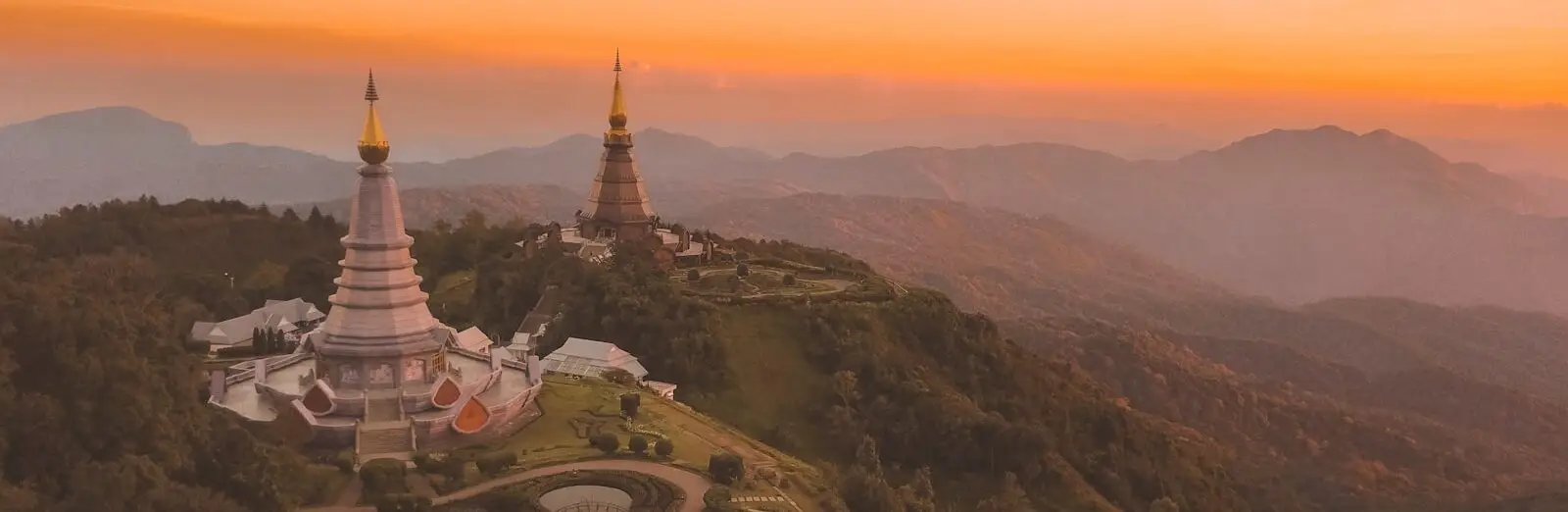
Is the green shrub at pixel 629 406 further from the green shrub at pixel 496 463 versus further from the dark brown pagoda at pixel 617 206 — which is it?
the dark brown pagoda at pixel 617 206

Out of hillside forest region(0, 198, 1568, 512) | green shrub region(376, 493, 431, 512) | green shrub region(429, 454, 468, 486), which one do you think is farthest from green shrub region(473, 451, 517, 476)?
hillside forest region(0, 198, 1568, 512)

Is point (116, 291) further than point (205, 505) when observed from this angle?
Yes

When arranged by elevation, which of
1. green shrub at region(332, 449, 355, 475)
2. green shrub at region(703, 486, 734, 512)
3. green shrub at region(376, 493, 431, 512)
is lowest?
green shrub at region(703, 486, 734, 512)

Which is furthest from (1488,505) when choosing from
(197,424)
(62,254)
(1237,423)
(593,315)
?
(62,254)

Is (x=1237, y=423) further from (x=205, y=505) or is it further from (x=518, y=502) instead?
(x=205, y=505)

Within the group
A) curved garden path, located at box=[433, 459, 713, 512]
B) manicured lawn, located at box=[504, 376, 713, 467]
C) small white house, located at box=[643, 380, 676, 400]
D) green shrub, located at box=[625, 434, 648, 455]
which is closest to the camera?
curved garden path, located at box=[433, 459, 713, 512]

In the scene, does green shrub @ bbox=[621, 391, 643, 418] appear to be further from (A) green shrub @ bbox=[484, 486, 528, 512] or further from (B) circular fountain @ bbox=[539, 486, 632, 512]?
(A) green shrub @ bbox=[484, 486, 528, 512]

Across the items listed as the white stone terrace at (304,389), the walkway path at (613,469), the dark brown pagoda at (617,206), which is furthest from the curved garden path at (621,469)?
the dark brown pagoda at (617,206)
